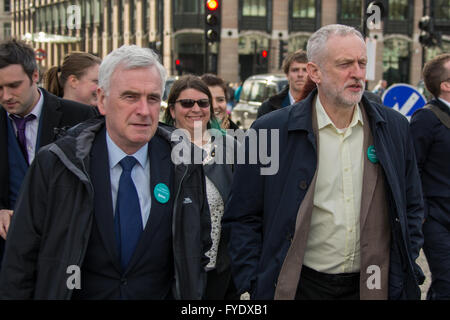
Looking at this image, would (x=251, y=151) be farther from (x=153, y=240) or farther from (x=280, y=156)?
(x=153, y=240)

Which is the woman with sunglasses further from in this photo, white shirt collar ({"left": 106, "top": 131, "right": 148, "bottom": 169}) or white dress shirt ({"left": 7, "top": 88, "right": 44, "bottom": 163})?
white dress shirt ({"left": 7, "top": 88, "right": 44, "bottom": 163})

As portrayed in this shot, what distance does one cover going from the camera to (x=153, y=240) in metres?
2.64

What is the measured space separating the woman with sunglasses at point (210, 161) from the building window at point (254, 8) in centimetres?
4429

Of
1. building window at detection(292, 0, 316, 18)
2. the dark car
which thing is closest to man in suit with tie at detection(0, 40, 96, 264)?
the dark car

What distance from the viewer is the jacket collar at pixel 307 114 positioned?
3102 mm

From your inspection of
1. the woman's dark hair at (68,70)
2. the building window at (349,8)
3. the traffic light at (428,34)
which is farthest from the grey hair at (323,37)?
the building window at (349,8)

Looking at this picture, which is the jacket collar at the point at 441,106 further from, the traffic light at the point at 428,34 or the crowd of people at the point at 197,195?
the traffic light at the point at 428,34

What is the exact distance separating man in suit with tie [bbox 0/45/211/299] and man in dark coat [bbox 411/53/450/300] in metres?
2.37

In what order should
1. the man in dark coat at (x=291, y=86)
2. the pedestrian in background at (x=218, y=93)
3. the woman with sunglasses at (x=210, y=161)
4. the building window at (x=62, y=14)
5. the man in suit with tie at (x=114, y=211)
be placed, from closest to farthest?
the man in suit with tie at (x=114, y=211) < the woman with sunglasses at (x=210, y=161) < the pedestrian in background at (x=218, y=93) < the man in dark coat at (x=291, y=86) < the building window at (x=62, y=14)

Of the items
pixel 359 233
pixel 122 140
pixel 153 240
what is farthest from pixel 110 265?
pixel 359 233

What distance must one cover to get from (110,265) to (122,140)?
543 mm

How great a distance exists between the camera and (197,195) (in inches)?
109
